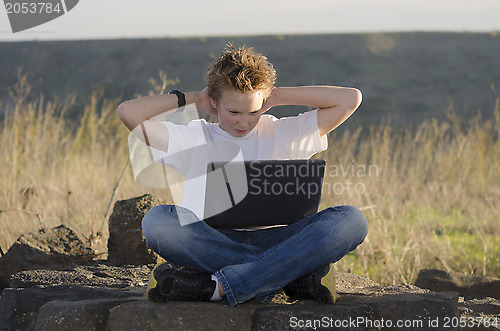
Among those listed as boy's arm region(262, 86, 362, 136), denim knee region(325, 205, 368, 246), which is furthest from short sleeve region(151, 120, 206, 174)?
denim knee region(325, 205, 368, 246)

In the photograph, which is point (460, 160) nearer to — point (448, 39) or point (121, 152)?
point (121, 152)

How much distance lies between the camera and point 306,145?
2.96 metres

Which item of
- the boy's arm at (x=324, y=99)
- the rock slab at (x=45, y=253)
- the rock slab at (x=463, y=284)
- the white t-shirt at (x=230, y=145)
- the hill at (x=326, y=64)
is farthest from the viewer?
the hill at (x=326, y=64)

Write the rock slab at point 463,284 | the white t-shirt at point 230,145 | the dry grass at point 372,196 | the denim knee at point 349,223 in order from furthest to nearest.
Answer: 1. the dry grass at point 372,196
2. the rock slab at point 463,284
3. the white t-shirt at point 230,145
4. the denim knee at point 349,223

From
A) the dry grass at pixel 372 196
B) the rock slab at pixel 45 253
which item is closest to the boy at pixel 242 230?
the rock slab at pixel 45 253

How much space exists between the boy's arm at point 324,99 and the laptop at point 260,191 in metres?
0.47

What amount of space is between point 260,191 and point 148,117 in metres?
0.67

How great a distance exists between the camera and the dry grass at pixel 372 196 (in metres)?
4.51

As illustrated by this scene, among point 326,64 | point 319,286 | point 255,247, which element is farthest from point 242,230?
point 326,64

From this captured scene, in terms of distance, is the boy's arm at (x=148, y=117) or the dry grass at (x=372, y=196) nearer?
the boy's arm at (x=148, y=117)

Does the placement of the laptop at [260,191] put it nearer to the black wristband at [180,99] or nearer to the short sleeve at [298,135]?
the short sleeve at [298,135]

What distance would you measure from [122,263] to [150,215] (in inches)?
51.6

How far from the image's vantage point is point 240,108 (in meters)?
2.71

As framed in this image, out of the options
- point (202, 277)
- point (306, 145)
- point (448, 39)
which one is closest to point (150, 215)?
point (202, 277)
